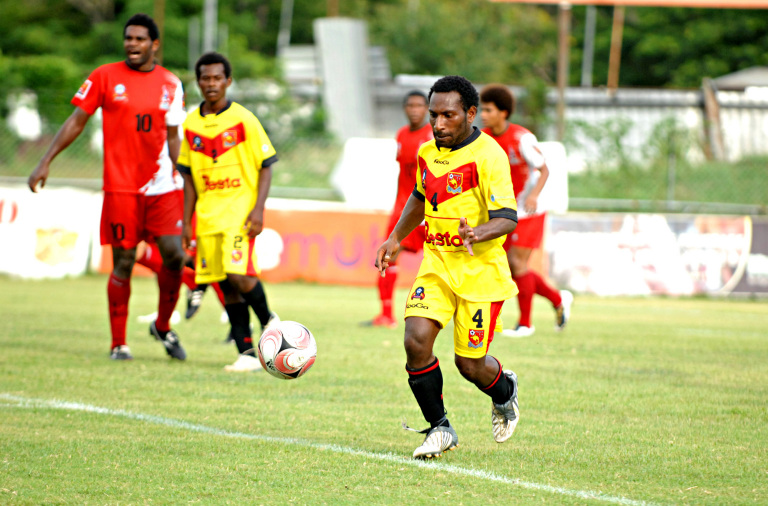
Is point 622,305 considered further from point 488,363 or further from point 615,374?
point 488,363

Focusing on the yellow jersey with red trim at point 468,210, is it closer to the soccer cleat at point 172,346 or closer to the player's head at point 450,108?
the player's head at point 450,108

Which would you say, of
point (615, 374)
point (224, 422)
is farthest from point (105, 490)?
point (615, 374)

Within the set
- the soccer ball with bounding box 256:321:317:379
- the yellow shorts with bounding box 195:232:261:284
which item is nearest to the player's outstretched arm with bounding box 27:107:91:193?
the yellow shorts with bounding box 195:232:261:284

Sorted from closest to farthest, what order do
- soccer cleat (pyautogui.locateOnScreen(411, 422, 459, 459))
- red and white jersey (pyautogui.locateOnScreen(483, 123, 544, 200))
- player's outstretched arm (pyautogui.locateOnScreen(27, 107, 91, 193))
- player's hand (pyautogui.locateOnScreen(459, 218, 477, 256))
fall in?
player's hand (pyautogui.locateOnScreen(459, 218, 477, 256))
soccer cleat (pyautogui.locateOnScreen(411, 422, 459, 459))
player's outstretched arm (pyautogui.locateOnScreen(27, 107, 91, 193))
red and white jersey (pyautogui.locateOnScreen(483, 123, 544, 200))

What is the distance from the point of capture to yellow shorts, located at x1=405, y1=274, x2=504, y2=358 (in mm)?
4703

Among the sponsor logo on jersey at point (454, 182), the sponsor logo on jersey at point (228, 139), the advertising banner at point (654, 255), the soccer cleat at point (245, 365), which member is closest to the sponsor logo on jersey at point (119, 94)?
the sponsor logo on jersey at point (228, 139)

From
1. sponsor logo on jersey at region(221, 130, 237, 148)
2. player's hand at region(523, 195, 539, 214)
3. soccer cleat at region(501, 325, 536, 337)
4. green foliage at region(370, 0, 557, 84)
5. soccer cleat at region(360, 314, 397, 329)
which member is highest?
green foliage at region(370, 0, 557, 84)

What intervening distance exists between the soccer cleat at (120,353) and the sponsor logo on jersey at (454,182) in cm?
377

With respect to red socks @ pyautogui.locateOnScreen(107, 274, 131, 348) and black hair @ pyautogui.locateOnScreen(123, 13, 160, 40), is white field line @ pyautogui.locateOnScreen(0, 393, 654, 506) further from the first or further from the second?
black hair @ pyautogui.locateOnScreen(123, 13, 160, 40)

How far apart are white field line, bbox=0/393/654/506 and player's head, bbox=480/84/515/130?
4.56 m

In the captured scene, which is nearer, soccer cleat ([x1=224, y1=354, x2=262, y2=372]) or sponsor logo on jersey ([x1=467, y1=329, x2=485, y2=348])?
sponsor logo on jersey ([x1=467, y1=329, x2=485, y2=348])

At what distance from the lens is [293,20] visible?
156 ft

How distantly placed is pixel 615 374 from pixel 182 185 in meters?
3.56

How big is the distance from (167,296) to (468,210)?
3.70 m
